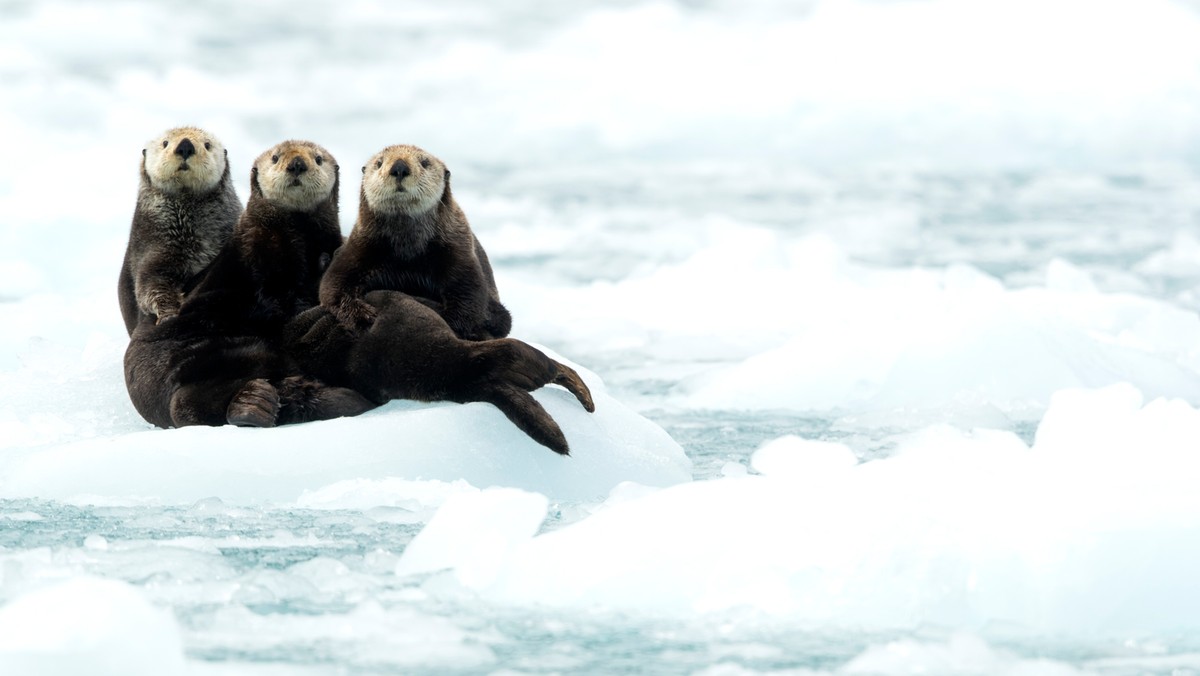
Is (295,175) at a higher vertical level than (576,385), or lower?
higher

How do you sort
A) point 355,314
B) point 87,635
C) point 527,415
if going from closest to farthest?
point 87,635
point 527,415
point 355,314

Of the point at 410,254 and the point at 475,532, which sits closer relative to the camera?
the point at 475,532

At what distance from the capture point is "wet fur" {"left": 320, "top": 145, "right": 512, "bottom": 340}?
584cm

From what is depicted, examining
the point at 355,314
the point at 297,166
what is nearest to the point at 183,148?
the point at 297,166

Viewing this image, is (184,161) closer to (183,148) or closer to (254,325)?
(183,148)

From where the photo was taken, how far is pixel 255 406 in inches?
229

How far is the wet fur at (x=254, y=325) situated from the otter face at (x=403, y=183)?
0.38 metres

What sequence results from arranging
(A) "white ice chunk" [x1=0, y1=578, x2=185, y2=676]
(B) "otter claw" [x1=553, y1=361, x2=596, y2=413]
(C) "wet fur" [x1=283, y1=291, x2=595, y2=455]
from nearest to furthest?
(A) "white ice chunk" [x1=0, y1=578, x2=185, y2=676] → (C) "wet fur" [x1=283, y1=291, x2=595, y2=455] → (B) "otter claw" [x1=553, y1=361, x2=596, y2=413]

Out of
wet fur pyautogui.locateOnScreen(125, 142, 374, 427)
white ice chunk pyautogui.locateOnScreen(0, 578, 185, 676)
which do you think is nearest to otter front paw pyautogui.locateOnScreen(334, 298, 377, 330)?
wet fur pyautogui.locateOnScreen(125, 142, 374, 427)

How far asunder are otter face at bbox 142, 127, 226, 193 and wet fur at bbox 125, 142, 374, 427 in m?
0.44

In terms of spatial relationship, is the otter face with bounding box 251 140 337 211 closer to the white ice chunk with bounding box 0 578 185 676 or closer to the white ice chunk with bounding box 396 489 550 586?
the white ice chunk with bounding box 396 489 550 586

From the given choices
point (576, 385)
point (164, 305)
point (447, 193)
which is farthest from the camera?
point (164, 305)

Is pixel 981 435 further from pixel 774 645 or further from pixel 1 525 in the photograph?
pixel 1 525

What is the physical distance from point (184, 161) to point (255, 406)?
4.91 ft
